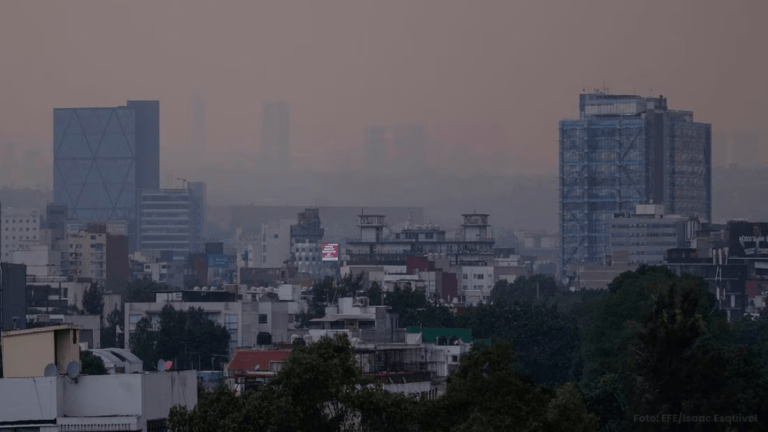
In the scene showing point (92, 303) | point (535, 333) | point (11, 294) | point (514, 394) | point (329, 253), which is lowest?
point (535, 333)

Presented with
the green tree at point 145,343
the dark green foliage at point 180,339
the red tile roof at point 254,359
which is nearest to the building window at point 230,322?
the dark green foliage at point 180,339

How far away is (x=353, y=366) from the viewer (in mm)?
30016

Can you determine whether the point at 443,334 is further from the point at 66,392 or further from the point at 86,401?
the point at 66,392

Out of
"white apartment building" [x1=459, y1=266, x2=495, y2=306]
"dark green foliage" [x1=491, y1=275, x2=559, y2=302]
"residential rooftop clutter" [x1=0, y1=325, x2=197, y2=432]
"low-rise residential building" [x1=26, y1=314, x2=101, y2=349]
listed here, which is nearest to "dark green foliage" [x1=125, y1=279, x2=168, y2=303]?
"low-rise residential building" [x1=26, y1=314, x2=101, y2=349]

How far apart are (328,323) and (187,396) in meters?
44.4

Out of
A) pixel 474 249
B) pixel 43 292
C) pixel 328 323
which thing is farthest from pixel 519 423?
pixel 474 249

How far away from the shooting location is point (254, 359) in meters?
60.1

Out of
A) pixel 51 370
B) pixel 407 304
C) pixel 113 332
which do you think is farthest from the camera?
pixel 113 332

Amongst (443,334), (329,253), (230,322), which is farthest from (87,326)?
(329,253)

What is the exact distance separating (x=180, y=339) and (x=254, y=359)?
1175 inches

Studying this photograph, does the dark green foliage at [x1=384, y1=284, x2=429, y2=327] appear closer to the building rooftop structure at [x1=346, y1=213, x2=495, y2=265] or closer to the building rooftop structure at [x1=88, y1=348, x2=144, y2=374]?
the building rooftop structure at [x1=88, y1=348, x2=144, y2=374]

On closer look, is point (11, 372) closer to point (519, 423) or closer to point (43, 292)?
point (519, 423)

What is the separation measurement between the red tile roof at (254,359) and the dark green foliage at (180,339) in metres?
23.7

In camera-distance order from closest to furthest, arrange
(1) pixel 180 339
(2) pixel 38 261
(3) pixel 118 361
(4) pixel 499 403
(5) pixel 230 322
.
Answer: (4) pixel 499 403, (3) pixel 118 361, (1) pixel 180 339, (5) pixel 230 322, (2) pixel 38 261
